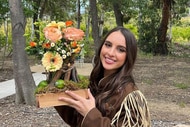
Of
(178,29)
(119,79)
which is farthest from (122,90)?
(178,29)

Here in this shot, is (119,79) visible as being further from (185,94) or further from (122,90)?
(185,94)

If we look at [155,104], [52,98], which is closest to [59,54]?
[52,98]

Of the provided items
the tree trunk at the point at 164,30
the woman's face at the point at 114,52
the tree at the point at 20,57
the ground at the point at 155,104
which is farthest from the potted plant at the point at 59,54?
the tree trunk at the point at 164,30

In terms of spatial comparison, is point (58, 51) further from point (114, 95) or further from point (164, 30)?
point (164, 30)

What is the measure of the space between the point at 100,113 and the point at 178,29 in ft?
108

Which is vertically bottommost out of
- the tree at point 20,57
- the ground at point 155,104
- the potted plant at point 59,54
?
the ground at point 155,104

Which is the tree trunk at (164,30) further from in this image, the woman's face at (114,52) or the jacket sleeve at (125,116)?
the jacket sleeve at (125,116)

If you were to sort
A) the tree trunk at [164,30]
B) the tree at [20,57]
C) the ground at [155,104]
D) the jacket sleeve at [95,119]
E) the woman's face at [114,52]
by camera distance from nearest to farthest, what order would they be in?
the jacket sleeve at [95,119], the woman's face at [114,52], the ground at [155,104], the tree at [20,57], the tree trunk at [164,30]

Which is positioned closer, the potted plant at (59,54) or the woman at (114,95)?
the woman at (114,95)

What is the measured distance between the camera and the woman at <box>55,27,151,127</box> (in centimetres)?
168

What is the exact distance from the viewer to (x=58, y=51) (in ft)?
6.06

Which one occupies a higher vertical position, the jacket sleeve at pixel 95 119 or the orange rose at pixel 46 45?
the orange rose at pixel 46 45

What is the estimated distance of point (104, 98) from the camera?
1.73 meters

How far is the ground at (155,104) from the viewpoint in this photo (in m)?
5.96
